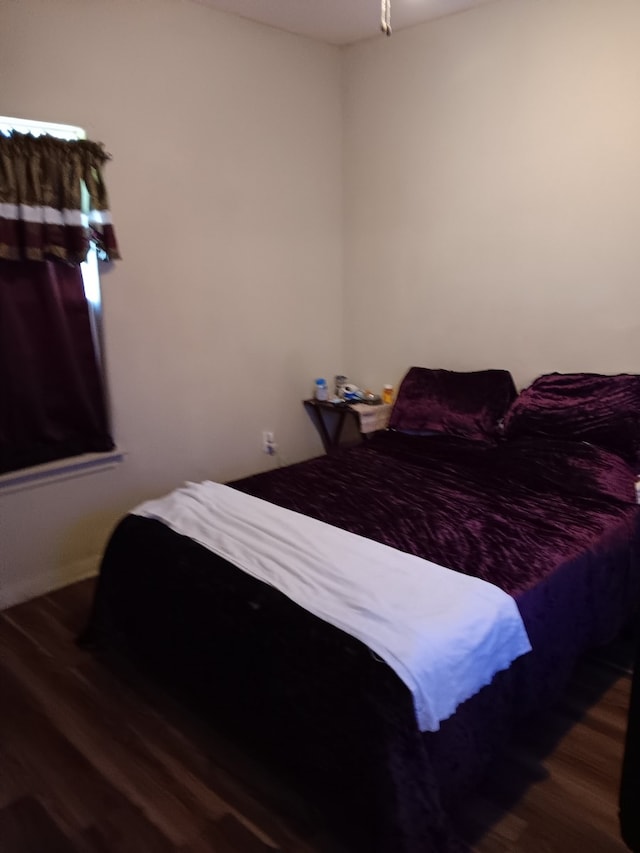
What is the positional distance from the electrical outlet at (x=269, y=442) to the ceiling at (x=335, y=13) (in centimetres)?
216

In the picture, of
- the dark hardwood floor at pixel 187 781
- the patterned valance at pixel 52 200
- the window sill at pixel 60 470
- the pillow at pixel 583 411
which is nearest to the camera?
the dark hardwood floor at pixel 187 781

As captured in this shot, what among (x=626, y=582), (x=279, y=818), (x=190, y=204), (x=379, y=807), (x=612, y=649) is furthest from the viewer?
(x=190, y=204)

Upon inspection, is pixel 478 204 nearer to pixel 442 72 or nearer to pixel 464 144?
pixel 464 144

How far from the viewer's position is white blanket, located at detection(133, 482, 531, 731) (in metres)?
1.62

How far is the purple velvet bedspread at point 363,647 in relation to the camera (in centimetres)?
155

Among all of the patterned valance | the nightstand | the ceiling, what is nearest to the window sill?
the patterned valance

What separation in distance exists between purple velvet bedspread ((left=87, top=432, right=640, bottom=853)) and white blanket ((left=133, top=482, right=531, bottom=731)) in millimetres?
50

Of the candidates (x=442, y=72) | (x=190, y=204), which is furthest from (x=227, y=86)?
(x=442, y=72)

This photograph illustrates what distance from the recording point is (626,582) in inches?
93.2

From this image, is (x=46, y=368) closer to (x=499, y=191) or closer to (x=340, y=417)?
(x=340, y=417)

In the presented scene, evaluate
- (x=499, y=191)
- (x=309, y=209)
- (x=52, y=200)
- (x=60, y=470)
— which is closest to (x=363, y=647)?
(x=60, y=470)

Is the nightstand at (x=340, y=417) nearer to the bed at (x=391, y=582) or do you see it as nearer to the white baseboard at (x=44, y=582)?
the bed at (x=391, y=582)

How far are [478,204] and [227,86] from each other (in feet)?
4.61

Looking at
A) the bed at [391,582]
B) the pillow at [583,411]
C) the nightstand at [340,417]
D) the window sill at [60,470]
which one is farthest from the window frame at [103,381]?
the pillow at [583,411]
